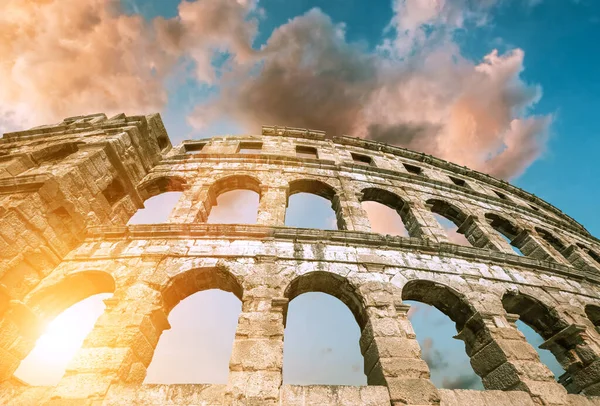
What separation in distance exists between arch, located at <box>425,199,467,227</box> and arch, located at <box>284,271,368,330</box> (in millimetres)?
5815

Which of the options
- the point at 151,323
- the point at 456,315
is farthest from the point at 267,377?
the point at 456,315

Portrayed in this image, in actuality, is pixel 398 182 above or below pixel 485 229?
above

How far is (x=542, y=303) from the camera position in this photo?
6.97 metres

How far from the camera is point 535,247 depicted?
10195 millimetres

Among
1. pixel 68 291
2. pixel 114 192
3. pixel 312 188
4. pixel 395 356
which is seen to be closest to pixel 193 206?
pixel 114 192

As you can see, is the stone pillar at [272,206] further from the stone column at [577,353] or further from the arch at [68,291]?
the stone column at [577,353]

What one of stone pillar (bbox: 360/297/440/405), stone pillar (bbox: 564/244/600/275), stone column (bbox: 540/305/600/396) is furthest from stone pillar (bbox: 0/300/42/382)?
stone pillar (bbox: 564/244/600/275)

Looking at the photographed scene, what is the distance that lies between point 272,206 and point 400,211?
15.2 ft

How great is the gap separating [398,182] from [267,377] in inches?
331

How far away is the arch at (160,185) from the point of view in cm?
929

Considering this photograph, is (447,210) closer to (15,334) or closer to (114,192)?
(114,192)

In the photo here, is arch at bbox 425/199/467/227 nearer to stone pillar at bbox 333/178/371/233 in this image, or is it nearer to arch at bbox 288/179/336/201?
stone pillar at bbox 333/178/371/233

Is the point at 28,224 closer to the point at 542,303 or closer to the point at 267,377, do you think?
the point at 267,377

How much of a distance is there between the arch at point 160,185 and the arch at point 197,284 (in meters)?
3.94
